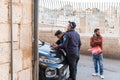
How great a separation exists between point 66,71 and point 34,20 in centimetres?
244

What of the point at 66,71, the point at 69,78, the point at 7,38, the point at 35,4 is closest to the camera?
the point at 7,38

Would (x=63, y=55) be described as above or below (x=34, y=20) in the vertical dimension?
below

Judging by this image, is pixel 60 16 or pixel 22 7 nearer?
pixel 22 7

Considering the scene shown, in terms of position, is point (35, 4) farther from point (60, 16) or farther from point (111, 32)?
point (60, 16)

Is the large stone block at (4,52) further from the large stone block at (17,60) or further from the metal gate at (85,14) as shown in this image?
the metal gate at (85,14)

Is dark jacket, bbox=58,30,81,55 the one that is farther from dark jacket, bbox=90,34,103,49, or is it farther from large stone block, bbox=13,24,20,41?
large stone block, bbox=13,24,20,41

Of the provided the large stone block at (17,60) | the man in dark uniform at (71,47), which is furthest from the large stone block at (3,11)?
the man in dark uniform at (71,47)

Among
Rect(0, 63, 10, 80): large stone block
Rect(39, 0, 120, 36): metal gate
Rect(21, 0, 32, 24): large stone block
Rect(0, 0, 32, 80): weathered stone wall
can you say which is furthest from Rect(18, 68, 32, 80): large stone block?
Rect(39, 0, 120, 36): metal gate

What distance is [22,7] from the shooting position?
4.10 m

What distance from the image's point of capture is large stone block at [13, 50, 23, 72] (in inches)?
157

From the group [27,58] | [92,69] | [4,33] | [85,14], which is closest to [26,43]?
[27,58]

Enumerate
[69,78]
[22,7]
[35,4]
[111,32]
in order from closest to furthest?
[22,7], [35,4], [69,78], [111,32]

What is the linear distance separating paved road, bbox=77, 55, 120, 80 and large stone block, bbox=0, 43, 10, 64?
194 inches

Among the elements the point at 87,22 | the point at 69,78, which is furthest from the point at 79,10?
the point at 69,78
